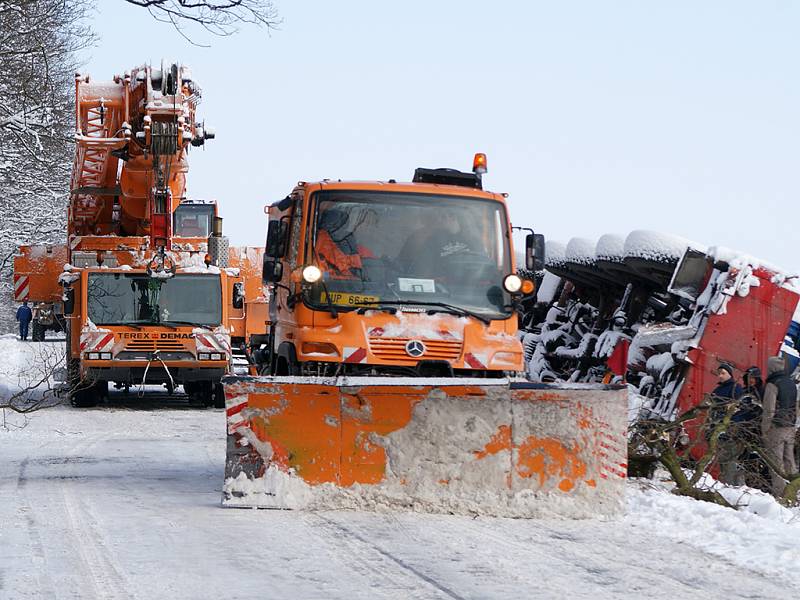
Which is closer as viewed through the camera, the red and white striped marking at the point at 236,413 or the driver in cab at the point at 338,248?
the red and white striped marking at the point at 236,413

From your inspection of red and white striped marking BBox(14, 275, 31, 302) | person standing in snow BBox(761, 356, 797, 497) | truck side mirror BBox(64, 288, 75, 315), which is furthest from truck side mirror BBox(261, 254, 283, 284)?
red and white striped marking BBox(14, 275, 31, 302)

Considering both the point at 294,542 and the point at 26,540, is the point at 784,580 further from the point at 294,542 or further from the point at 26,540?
the point at 26,540

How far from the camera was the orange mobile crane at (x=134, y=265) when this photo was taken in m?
17.6

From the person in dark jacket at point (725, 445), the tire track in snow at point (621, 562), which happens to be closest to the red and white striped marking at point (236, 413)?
the tire track in snow at point (621, 562)

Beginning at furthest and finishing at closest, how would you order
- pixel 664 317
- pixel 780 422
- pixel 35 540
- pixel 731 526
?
pixel 664 317 < pixel 780 422 < pixel 731 526 < pixel 35 540

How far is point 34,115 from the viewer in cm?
2197

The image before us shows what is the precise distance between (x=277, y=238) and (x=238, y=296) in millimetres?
8519

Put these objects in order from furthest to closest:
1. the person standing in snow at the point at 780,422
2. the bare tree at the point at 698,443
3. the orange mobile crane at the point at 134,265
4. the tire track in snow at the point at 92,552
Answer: the orange mobile crane at the point at 134,265 < the person standing in snow at the point at 780,422 < the bare tree at the point at 698,443 < the tire track in snow at the point at 92,552

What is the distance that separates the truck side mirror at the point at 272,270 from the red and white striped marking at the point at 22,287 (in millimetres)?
11089

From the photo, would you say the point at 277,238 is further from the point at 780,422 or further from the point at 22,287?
the point at 22,287

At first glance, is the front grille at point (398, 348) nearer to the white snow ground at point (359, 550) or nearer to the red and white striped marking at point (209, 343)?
the white snow ground at point (359, 550)

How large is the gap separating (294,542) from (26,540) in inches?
59.3

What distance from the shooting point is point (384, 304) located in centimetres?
965

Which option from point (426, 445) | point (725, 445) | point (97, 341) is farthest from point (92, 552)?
point (97, 341)
